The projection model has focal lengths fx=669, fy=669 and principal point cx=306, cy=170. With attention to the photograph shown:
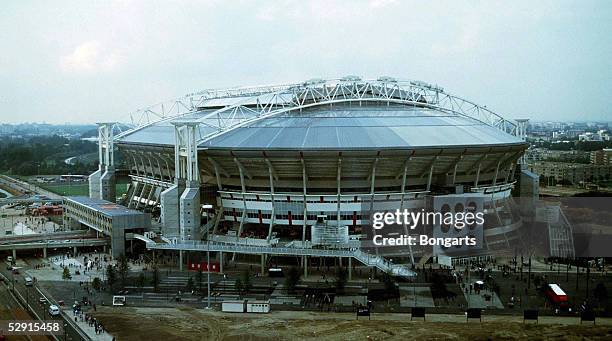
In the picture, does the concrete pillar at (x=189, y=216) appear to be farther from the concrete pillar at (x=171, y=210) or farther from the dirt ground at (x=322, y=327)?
the dirt ground at (x=322, y=327)

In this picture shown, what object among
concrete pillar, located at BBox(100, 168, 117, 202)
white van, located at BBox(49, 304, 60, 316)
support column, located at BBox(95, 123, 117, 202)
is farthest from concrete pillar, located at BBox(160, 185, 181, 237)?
concrete pillar, located at BBox(100, 168, 117, 202)

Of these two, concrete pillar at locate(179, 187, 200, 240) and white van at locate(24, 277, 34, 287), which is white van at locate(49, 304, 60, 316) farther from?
concrete pillar at locate(179, 187, 200, 240)

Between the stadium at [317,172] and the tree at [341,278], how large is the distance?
2.24 metres

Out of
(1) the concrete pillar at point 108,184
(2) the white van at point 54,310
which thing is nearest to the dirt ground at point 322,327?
(2) the white van at point 54,310

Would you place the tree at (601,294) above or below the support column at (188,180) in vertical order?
below

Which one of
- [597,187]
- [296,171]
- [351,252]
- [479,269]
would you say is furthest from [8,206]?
[597,187]

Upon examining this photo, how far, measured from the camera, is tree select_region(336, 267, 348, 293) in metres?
59.3

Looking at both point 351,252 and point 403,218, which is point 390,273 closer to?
point 351,252

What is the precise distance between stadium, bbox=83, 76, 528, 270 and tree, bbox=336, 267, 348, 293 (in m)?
2.24

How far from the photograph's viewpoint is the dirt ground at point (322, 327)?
4653 centimetres

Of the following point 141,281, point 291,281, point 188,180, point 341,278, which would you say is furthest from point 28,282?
point 341,278

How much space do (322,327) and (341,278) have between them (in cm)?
1237

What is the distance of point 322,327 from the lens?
48750 mm

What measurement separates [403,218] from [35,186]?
424 ft
